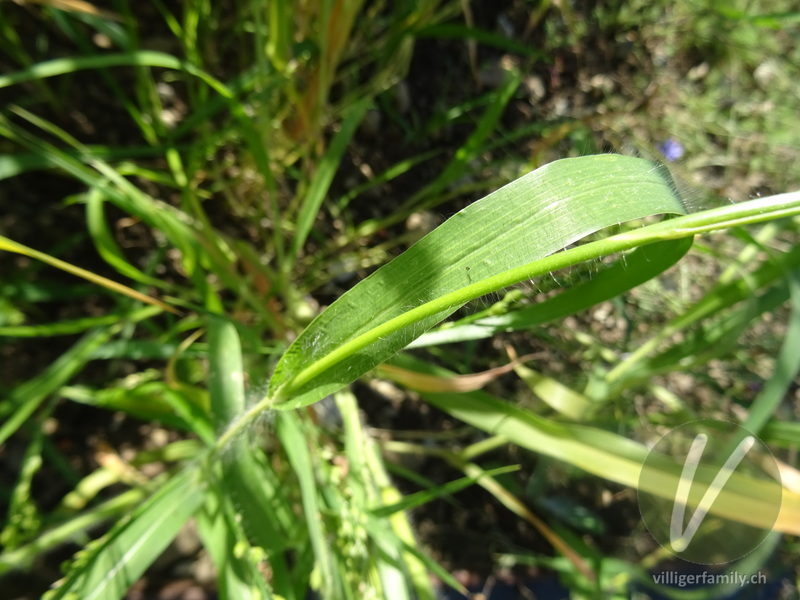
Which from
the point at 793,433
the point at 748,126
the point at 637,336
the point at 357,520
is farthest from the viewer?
the point at 748,126

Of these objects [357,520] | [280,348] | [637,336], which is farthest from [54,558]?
[637,336]

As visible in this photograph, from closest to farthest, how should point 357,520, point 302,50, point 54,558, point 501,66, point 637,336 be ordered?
point 357,520 < point 302,50 < point 54,558 < point 637,336 < point 501,66

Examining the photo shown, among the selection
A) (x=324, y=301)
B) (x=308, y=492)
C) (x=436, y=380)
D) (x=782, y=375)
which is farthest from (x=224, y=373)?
(x=782, y=375)

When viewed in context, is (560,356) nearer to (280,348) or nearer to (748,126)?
(280,348)

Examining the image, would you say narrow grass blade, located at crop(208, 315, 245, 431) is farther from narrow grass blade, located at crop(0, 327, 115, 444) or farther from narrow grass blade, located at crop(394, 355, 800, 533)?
narrow grass blade, located at crop(0, 327, 115, 444)

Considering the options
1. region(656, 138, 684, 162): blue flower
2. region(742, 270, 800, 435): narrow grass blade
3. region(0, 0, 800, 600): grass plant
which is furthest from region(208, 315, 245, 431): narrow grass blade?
region(656, 138, 684, 162): blue flower

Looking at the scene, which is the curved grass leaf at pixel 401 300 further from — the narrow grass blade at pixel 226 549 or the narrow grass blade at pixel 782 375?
the narrow grass blade at pixel 782 375

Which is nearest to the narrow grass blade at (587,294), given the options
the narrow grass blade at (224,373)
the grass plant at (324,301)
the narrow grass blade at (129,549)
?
the grass plant at (324,301)

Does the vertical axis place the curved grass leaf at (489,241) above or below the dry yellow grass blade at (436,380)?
above
